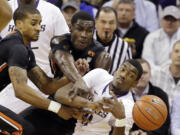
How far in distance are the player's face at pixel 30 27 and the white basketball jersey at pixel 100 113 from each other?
79 centimetres

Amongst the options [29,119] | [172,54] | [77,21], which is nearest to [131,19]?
[172,54]

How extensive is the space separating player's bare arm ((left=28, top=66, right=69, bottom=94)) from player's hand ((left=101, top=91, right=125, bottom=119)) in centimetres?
69

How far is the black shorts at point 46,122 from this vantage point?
550 centimetres

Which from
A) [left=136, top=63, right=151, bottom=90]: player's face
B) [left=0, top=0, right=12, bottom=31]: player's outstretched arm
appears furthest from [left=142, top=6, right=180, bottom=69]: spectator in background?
[left=0, top=0, right=12, bottom=31]: player's outstretched arm

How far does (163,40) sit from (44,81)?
13.1ft

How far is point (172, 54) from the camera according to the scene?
8242 mm

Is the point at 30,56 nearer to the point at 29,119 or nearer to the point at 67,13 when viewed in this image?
the point at 29,119

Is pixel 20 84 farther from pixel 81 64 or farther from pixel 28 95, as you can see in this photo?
pixel 81 64

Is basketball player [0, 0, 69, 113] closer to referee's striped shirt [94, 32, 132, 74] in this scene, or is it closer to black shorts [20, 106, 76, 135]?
black shorts [20, 106, 76, 135]

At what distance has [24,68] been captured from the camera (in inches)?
191

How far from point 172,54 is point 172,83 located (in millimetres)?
508

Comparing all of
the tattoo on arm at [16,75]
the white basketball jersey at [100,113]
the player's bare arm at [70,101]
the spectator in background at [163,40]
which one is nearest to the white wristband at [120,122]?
the white basketball jersey at [100,113]

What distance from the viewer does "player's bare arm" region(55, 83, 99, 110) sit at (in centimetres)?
489

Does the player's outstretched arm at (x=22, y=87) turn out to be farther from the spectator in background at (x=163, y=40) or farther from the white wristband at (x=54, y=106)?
the spectator in background at (x=163, y=40)
